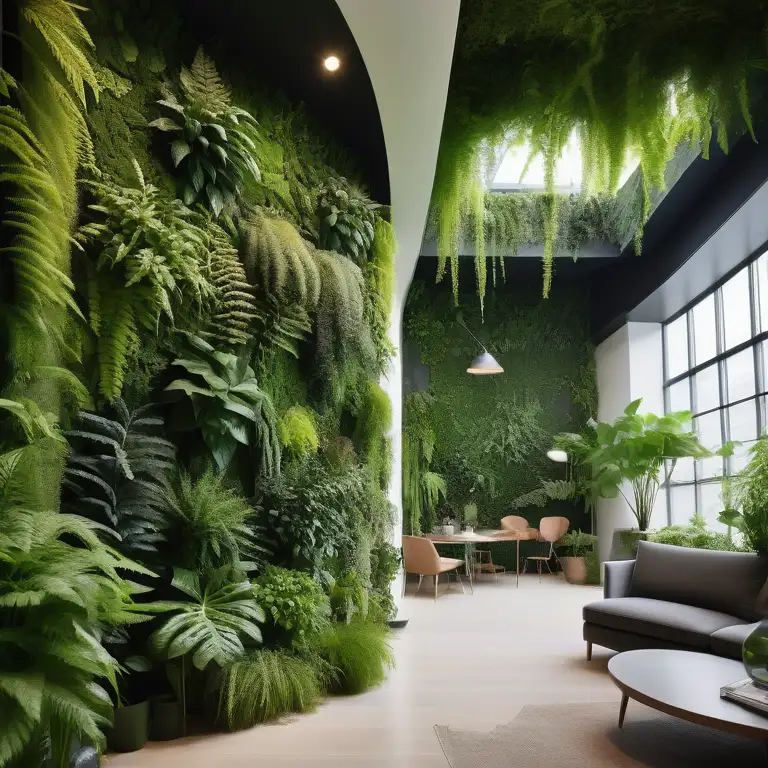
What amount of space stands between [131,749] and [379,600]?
2379 millimetres

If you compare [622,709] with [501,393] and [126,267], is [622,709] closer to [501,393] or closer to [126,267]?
[126,267]

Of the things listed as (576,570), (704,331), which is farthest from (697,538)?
(576,570)

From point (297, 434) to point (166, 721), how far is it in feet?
5.68

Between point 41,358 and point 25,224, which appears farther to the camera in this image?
point 41,358

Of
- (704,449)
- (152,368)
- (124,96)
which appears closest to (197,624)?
(152,368)

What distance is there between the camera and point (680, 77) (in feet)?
14.1

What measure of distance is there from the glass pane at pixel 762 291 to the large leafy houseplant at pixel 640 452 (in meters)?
1.61

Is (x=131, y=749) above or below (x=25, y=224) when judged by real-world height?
below

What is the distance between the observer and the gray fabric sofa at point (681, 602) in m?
4.09

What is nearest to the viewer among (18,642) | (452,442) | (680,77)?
(18,642)

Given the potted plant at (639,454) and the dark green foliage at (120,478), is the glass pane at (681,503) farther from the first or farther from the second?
the dark green foliage at (120,478)

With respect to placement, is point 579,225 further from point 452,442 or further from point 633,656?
point 633,656

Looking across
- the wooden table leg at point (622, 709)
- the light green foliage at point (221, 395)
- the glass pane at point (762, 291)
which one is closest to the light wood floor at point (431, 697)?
the wooden table leg at point (622, 709)

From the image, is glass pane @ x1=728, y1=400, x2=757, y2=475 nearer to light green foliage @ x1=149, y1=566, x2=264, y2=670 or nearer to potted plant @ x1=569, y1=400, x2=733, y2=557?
potted plant @ x1=569, y1=400, x2=733, y2=557
